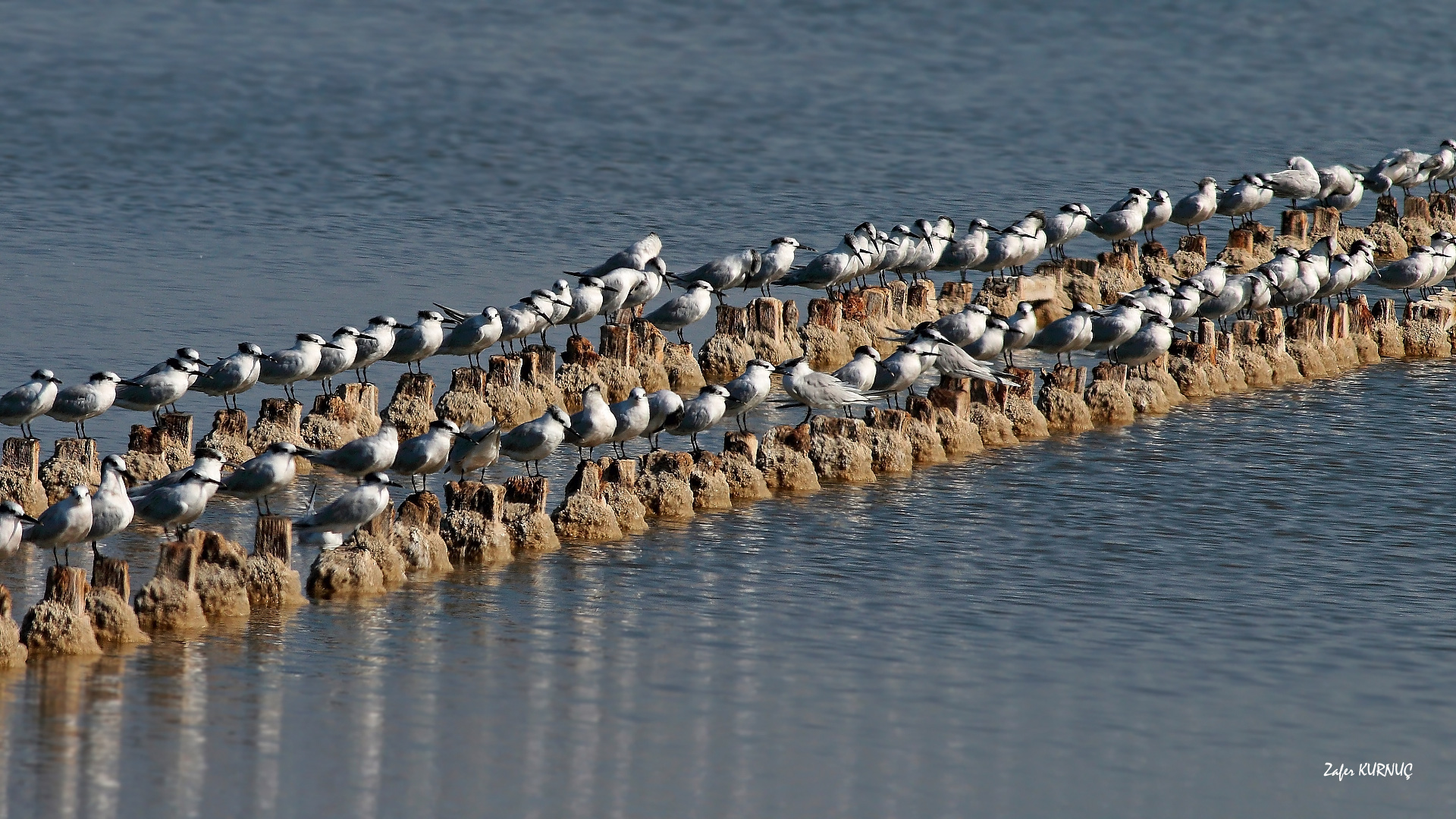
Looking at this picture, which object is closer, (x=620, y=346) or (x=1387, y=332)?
(x=620, y=346)

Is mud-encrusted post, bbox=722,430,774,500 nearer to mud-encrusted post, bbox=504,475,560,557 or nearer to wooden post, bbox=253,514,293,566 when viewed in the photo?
mud-encrusted post, bbox=504,475,560,557

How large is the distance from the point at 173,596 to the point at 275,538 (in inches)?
29.5

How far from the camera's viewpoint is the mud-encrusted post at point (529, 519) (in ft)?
42.7

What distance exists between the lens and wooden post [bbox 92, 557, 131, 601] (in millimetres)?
10883

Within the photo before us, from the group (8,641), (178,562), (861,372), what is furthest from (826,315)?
(8,641)

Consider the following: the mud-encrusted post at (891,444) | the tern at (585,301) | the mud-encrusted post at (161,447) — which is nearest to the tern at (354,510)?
the mud-encrusted post at (161,447)

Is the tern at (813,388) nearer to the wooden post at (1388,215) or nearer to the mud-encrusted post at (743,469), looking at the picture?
the mud-encrusted post at (743,469)

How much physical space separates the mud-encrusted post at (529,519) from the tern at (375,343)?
12.9 feet

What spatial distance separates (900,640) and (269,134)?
28526 millimetres

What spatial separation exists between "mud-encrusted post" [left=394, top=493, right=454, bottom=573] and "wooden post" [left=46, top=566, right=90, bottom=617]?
2294mm

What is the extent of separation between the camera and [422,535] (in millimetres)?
12547

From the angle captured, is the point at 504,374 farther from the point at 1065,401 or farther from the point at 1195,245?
the point at 1195,245

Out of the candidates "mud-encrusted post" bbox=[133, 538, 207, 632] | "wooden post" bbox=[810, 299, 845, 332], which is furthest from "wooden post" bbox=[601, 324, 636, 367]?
"mud-encrusted post" bbox=[133, 538, 207, 632]

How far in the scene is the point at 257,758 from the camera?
9.59 metres
